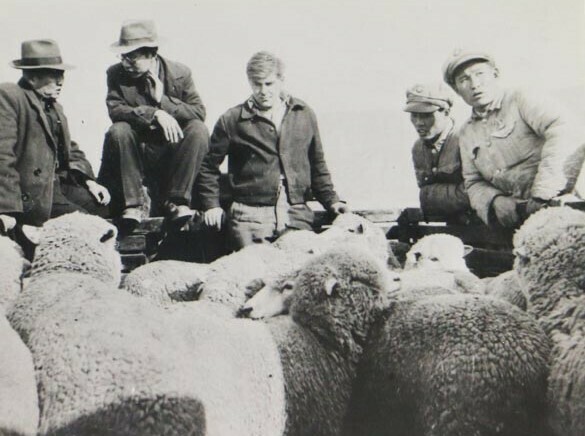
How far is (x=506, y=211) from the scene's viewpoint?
147 inches

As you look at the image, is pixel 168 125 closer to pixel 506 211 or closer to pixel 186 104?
pixel 186 104

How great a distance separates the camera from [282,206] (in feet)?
13.8

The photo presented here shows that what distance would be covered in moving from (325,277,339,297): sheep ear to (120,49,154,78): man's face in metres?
2.53

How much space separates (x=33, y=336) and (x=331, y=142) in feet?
50.0

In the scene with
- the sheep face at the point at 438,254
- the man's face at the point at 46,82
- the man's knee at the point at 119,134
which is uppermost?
the man's face at the point at 46,82

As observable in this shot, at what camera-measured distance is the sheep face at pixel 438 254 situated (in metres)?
3.58

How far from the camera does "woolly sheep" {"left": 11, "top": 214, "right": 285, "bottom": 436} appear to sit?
1.68 metres

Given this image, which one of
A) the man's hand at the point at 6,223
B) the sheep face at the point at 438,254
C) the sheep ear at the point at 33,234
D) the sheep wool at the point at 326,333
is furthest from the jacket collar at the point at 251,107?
the sheep wool at the point at 326,333

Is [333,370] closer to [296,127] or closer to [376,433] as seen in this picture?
[376,433]

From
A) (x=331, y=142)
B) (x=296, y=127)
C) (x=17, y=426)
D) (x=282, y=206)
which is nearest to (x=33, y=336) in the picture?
(x=17, y=426)

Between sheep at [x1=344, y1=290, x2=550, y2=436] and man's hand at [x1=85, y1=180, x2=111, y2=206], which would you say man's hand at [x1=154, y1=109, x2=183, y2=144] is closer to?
man's hand at [x1=85, y1=180, x2=111, y2=206]

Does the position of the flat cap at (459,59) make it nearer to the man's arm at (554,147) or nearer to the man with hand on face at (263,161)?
the man's arm at (554,147)

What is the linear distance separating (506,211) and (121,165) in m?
2.17

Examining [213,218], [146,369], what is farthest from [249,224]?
[146,369]
